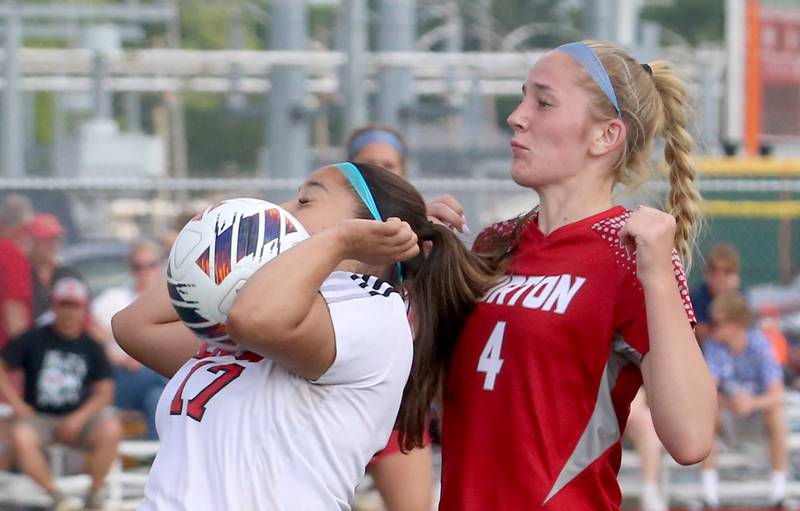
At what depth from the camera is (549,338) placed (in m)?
2.85

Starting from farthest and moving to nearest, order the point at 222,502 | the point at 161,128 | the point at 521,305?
1. the point at 161,128
2. the point at 521,305
3. the point at 222,502

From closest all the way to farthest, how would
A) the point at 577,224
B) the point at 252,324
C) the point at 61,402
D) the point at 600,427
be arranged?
1. the point at 252,324
2. the point at 600,427
3. the point at 577,224
4. the point at 61,402

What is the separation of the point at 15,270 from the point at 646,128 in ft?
18.5

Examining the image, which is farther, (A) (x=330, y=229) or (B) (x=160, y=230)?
(B) (x=160, y=230)

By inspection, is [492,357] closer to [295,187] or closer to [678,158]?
[678,158]

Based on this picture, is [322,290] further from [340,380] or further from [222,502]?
[222,502]

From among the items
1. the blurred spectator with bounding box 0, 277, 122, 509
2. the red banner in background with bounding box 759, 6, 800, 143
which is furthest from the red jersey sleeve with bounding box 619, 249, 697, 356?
the red banner in background with bounding box 759, 6, 800, 143

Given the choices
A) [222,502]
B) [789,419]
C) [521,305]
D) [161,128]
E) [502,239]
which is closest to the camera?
[222,502]

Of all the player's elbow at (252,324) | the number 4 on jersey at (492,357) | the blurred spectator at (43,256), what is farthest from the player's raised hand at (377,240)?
the blurred spectator at (43,256)

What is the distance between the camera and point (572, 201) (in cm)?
302

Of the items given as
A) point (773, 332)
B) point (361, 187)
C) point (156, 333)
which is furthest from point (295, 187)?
point (361, 187)

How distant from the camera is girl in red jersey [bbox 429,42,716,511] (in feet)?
8.83

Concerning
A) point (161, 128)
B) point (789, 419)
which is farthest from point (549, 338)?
point (161, 128)

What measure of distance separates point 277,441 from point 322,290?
312mm
